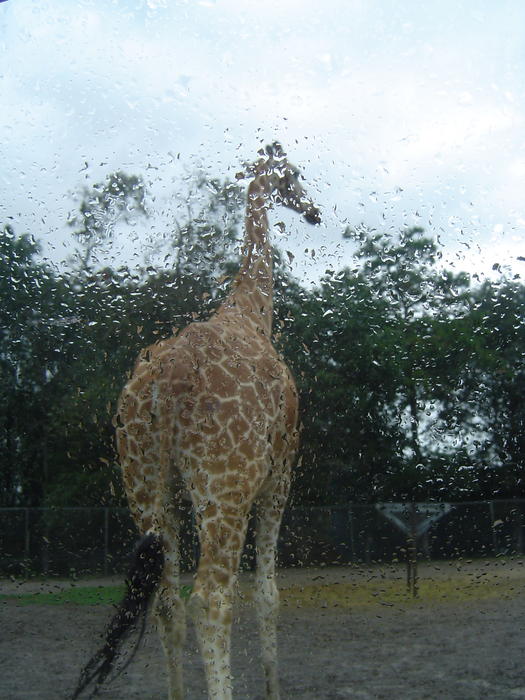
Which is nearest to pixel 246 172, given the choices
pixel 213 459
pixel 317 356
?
Result: pixel 317 356

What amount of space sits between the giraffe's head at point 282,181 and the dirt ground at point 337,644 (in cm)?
102

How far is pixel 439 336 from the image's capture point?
207 cm

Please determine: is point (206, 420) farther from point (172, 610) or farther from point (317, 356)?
point (172, 610)

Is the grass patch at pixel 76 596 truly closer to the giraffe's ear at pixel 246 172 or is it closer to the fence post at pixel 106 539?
the fence post at pixel 106 539

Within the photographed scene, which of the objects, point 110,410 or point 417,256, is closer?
point 110,410

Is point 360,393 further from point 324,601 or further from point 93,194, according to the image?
point 93,194

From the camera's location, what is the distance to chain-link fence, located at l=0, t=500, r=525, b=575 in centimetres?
188

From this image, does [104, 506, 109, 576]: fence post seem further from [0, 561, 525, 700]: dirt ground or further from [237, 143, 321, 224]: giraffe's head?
[237, 143, 321, 224]: giraffe's head

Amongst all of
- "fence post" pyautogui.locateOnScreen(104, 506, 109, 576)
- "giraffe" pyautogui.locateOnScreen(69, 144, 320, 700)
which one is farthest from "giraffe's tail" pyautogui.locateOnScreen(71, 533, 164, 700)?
"fence post" pyautogui.locateOnScreen(104, 506, 109, 576)

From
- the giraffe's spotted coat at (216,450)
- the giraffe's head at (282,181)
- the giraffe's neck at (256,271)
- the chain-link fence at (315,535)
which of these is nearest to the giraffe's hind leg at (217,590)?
the giraffe's spotted coat at (216,450)

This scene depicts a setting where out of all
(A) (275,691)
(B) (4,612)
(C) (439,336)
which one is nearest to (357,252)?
(C) (439,336)

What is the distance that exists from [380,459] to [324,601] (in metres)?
0.41

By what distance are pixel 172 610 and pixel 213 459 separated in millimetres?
469

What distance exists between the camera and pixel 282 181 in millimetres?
2055
